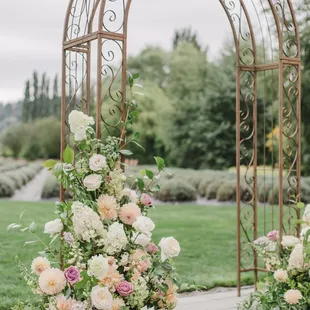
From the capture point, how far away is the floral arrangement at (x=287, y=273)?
3459mm

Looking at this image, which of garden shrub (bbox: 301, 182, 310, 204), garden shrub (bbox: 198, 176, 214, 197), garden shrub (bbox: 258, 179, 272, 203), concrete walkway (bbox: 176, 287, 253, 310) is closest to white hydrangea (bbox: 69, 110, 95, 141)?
concrete walkway (bbox: 176, 287, 253, 310)

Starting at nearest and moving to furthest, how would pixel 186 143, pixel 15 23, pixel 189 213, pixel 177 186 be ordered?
pixel 189 213
pixel 177 186
pixel 15 23
pixel 186 143

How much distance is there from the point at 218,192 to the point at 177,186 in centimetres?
93

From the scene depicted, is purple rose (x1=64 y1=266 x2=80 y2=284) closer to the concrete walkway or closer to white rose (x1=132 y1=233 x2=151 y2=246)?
white rose (x1=132 y1=233 x2=151 y2=246)

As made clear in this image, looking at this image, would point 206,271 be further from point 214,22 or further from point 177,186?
point 214,22

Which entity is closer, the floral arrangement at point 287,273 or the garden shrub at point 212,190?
the floral arrangement at point 287,273

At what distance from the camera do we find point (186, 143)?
18234 mm

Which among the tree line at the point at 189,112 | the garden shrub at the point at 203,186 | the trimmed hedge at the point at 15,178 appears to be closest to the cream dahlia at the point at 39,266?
the trimmed hedge at the point at 15,178

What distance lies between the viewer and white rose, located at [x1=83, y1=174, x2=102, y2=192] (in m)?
2.79

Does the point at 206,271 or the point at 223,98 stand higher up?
the point at 223,98

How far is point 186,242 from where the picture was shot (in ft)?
24.7

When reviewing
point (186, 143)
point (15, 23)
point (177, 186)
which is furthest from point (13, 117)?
point (177, 186)

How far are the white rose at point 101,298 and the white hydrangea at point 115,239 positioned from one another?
0.69ft

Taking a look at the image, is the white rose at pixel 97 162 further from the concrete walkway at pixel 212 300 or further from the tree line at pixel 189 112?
the tree line at pixel 189 112
